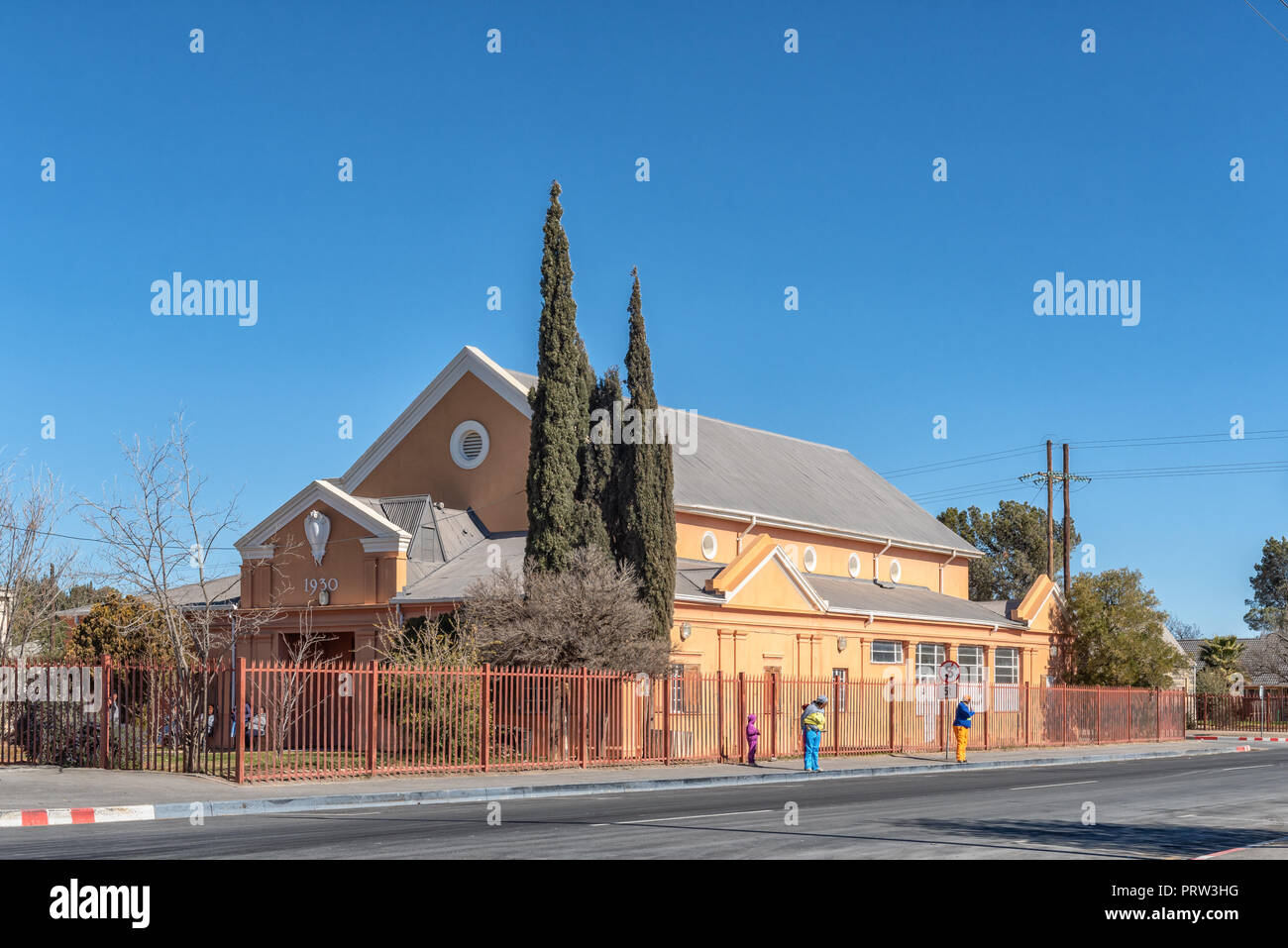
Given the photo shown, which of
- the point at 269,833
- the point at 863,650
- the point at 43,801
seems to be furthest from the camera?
the point at 863,650

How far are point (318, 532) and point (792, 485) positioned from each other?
715 inches

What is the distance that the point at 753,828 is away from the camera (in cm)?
1541

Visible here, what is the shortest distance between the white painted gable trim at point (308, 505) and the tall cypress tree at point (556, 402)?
5521 mm

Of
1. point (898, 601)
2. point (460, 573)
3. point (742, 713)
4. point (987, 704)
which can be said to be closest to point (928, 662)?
point (898, 601)

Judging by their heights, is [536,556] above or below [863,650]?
above

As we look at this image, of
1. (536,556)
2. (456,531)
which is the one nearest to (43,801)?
(536,556)

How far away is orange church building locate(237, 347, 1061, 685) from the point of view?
116 ft

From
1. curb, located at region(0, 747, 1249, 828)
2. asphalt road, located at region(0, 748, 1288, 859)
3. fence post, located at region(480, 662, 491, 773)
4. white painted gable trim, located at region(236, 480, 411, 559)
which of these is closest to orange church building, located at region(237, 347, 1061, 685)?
white painted gable trim, located at region(236, 480, 411, 559)

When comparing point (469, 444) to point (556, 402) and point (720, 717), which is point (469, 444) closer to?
point (556, 402)

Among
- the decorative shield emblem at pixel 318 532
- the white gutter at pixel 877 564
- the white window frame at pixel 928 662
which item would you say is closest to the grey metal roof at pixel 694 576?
the white window frame at pixel 928 662

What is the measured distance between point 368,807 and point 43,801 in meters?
4.34

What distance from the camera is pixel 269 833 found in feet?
49.3
